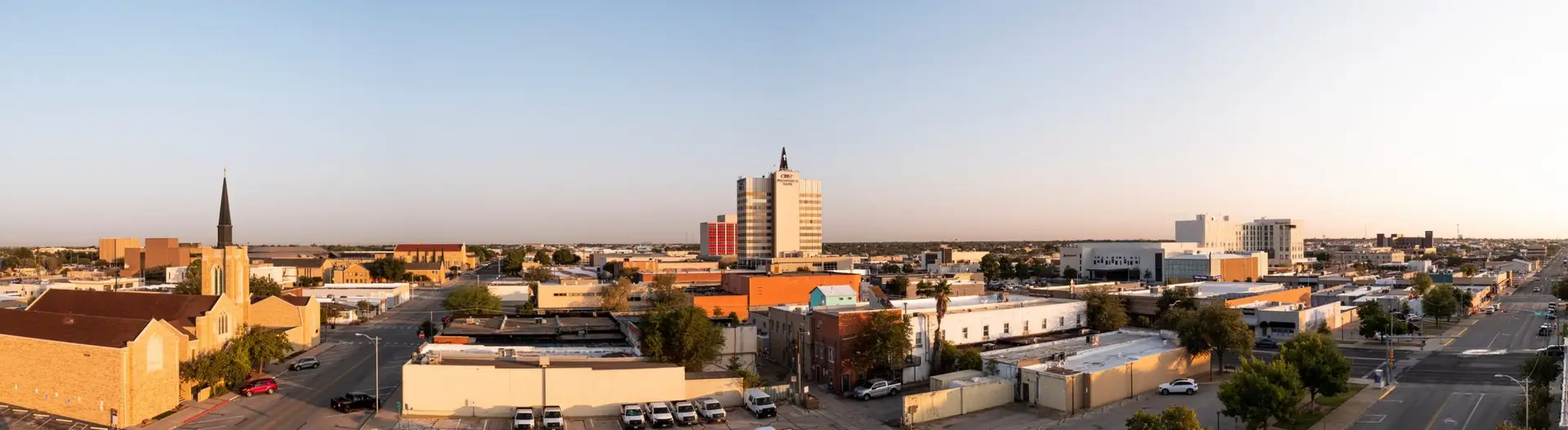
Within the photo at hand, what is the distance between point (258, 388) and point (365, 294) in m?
62.5

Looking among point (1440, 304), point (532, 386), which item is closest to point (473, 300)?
point (532, 386)

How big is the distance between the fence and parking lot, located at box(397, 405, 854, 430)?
3405 millimetres

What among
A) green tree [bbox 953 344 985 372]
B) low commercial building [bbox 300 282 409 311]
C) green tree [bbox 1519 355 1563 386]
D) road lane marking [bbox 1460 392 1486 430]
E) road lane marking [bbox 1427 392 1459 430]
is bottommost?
road lane marking [bbox 1427 392 1459 430]

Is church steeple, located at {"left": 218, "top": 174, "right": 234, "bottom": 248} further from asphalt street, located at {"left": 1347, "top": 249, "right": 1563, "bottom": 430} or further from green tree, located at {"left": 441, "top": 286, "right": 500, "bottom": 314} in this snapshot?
asphalt street, located at {"left": 1347, "top": 249, "right": 1563, "bottom": 430}

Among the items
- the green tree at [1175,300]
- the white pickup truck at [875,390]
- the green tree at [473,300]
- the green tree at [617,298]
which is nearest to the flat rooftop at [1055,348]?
the white pickup truck at [875,390]

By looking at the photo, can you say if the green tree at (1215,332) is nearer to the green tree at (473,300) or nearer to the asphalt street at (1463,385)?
the asphalt street at (1463,385)

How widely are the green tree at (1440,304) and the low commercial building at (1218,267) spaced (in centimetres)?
5393

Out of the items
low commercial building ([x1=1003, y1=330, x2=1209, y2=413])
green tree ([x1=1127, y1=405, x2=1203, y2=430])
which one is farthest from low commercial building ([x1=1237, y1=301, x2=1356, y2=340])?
green tree ([x1=1127, y1=405, x2=1203, y2=430])

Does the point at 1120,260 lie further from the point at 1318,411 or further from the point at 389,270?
the point at 389,270

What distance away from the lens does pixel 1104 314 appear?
63500mm

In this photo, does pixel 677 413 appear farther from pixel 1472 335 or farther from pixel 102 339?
pixel 1472 335

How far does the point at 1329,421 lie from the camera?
119 feet

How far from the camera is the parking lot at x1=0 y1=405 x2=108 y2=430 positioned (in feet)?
117

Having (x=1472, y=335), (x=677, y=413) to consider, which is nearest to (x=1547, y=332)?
(x=1472, y=335)
